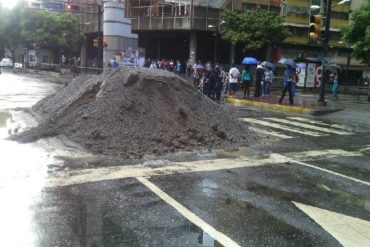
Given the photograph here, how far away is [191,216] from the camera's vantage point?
5.92 meters

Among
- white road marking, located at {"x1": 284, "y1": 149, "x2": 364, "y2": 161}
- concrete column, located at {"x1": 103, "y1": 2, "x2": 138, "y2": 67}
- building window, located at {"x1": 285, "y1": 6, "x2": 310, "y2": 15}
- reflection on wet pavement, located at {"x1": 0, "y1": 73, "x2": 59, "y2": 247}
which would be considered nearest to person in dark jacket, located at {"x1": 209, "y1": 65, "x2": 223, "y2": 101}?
white road marking, located at {"x1": 284, "y1": 149, "x2": 364, "y2": 161}

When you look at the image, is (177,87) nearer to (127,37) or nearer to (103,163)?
(103,163)

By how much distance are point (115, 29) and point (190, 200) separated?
161 feet

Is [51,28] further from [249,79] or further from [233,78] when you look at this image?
[249,79]

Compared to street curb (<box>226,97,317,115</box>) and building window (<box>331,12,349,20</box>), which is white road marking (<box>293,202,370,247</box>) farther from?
building window (<box>331,12,349,20</box>)

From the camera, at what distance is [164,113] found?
11.2 metres

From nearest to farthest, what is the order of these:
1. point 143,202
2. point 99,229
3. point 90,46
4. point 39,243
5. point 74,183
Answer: point 39,243, point 99,229, point 143,202, point 74,183, point 90,46

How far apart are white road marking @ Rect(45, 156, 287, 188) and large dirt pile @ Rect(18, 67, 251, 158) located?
96 cm

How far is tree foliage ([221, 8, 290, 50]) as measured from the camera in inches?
1515

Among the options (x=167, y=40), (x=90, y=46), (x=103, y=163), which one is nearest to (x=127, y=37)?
(x=167, y=40)

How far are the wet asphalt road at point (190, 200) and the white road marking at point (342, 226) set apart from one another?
13 mm

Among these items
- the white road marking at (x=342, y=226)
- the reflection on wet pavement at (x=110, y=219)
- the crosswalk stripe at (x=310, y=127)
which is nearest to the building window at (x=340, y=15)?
the crosswalk stripe at (x=310, y=127)

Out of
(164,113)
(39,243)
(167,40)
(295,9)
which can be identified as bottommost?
(39,243)

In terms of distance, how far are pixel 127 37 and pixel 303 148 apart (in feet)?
150
